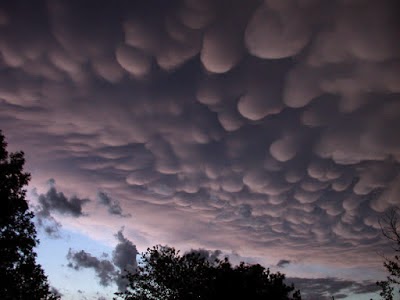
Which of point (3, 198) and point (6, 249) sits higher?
point (3, 198)

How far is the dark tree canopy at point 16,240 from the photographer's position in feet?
67.3

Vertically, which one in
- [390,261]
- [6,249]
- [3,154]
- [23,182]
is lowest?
[6,249]

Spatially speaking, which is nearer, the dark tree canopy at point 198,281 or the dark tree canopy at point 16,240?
the dark tree canopy at point 16,240

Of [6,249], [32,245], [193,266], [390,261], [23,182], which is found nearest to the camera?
[6,249]

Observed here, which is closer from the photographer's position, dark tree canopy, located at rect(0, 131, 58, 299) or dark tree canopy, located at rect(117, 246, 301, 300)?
dark tree canopy, located at rect(0, 131, 58, 299)

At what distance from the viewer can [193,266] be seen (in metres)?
41.7

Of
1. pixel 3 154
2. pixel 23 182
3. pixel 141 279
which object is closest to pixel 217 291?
pixel 141 279

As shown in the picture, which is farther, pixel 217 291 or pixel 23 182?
pixel 217 291

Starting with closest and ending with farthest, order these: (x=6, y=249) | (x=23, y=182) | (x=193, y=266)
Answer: (x=6, y=249), (x=23, y=182), (x=193, y=266)

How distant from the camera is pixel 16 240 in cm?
2148

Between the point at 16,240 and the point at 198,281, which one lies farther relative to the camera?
the point at 198,281

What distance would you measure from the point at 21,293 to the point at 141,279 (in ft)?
66.0

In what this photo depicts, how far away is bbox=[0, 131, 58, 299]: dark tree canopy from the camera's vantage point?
20.5 m

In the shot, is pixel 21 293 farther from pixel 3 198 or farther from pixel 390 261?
pixel 390 261
